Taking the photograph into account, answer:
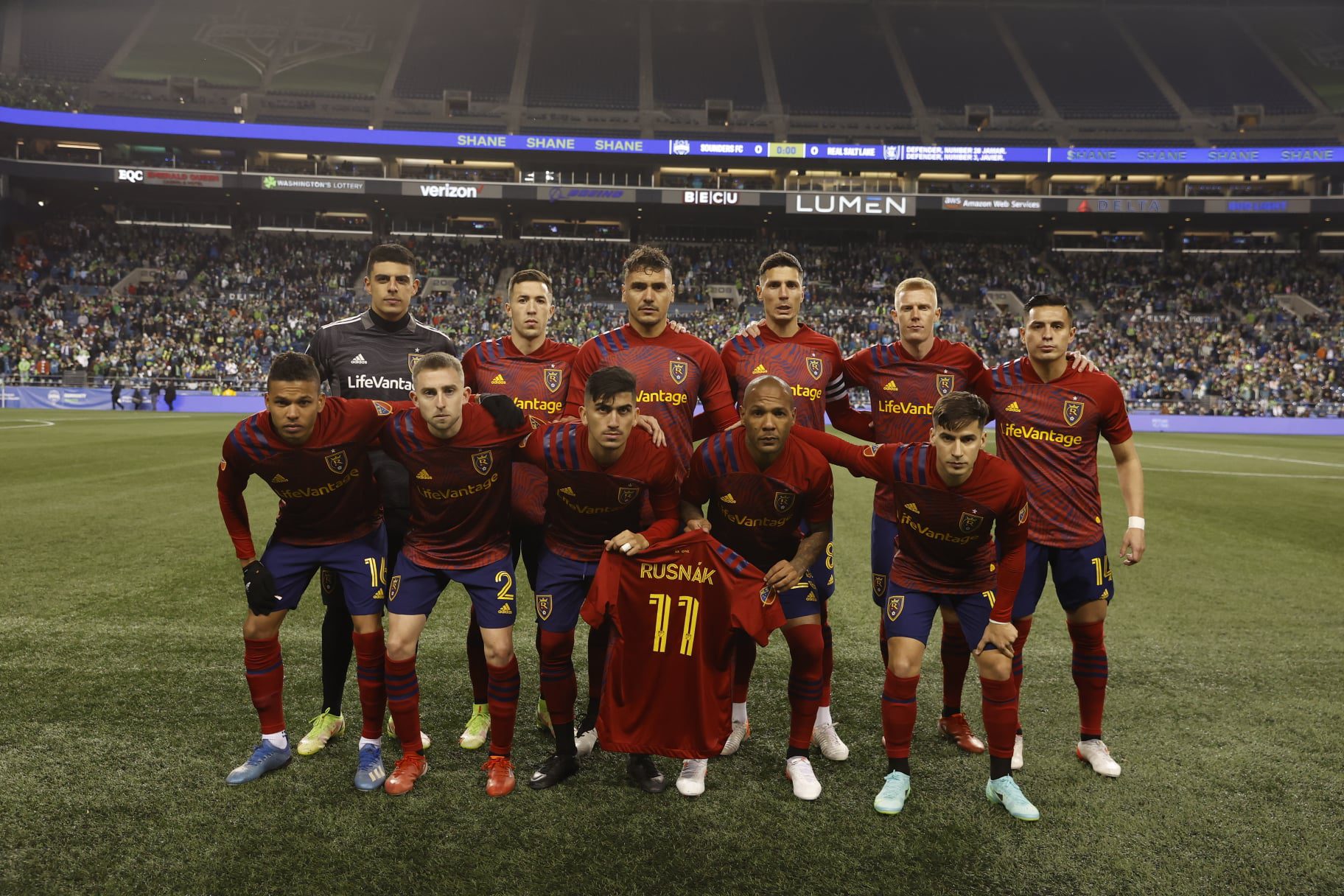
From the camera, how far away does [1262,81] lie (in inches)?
1861

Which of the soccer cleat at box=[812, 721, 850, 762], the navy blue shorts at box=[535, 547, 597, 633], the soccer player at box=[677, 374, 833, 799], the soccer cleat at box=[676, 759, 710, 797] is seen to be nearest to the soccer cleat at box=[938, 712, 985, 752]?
the soccer cleat at box=[812, 721, 850, 762]

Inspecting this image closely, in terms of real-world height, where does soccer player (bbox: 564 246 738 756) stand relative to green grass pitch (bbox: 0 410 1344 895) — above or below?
above

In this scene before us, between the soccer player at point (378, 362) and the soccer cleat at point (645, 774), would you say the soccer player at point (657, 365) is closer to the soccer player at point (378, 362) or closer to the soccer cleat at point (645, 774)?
the soccer cleat at point (645, 774)

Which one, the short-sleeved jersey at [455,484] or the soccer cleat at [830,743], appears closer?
the short-sleeved jersey at [455,484]

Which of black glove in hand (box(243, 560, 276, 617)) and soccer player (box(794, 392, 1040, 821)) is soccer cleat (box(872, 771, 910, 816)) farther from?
black glove in hand (box(243, 560, 276, 617))

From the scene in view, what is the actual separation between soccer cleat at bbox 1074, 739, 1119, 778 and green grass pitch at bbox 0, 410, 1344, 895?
69 mm

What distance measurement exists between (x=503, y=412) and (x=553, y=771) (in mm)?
1749

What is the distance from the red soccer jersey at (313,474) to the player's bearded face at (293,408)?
0.06m

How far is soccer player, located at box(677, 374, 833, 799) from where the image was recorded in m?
3.91

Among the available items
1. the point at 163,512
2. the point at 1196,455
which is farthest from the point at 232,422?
the point at 1196,455

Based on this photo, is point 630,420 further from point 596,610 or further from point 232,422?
point 232,422

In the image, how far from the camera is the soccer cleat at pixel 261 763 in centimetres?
377

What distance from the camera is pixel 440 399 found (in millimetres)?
3848

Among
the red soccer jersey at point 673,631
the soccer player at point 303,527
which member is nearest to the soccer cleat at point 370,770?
the soccer player at point 303,527
